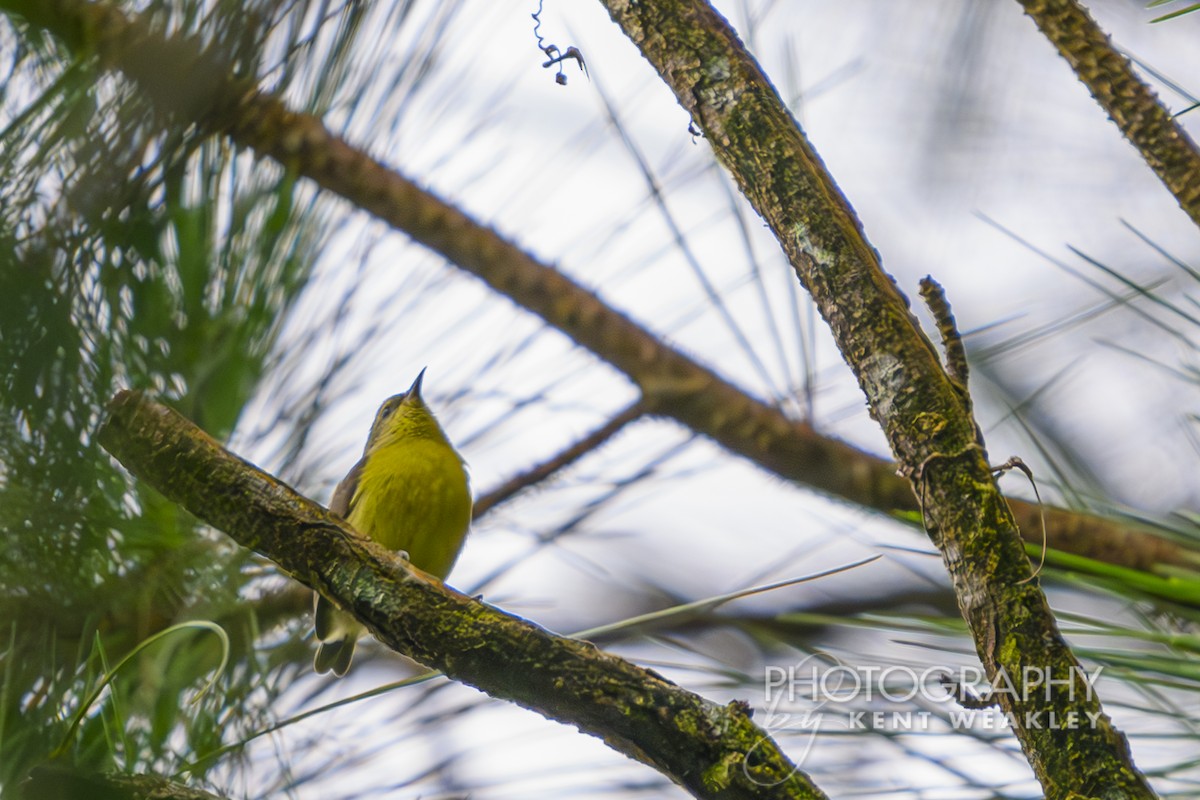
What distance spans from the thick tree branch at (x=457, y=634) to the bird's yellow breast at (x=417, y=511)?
1811 mm

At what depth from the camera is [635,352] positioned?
2.23 meters

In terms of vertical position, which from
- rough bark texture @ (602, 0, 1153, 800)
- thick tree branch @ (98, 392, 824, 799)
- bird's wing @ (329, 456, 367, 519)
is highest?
bird's wing @ (329, 456, 367, 519)

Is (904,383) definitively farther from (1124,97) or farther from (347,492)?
(347,492)

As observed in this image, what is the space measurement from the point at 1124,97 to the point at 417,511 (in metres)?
2.13

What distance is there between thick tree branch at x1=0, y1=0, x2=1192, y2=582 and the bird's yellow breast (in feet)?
3.16

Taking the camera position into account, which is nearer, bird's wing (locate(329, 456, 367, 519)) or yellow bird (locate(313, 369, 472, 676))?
bird's wing (locate(329, 456, 367, 519))

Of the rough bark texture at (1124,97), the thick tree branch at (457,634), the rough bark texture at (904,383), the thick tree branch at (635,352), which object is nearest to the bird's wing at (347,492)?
the thick tree branch at (635,352)

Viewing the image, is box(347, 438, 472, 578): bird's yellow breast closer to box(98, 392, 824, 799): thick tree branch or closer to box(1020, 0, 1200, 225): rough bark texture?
box(98, 392, 824, 799): thick tree branch

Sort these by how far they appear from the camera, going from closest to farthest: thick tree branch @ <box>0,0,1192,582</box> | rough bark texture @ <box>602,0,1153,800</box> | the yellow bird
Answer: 1. rough bark texture @ <box>602,0,1153,800</box>
2. thick tree branch @ <box>0,0,1192,582</box>
3. the yellow bird

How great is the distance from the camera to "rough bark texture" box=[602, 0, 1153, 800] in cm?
105

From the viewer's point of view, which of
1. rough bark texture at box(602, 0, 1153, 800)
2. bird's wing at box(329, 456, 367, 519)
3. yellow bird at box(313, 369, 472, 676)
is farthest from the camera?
yellow bird at box(313, 369, 472, 676)

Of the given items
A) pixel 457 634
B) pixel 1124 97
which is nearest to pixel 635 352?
pixel 1124 97

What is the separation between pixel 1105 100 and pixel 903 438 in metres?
0.57

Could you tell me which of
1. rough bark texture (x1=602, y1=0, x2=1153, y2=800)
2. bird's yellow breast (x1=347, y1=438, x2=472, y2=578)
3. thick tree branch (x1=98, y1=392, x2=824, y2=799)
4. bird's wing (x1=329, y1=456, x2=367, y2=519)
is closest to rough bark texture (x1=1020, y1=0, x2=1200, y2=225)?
rough bark texture (x1=602, y1=0, x2=1153, y2=800)
